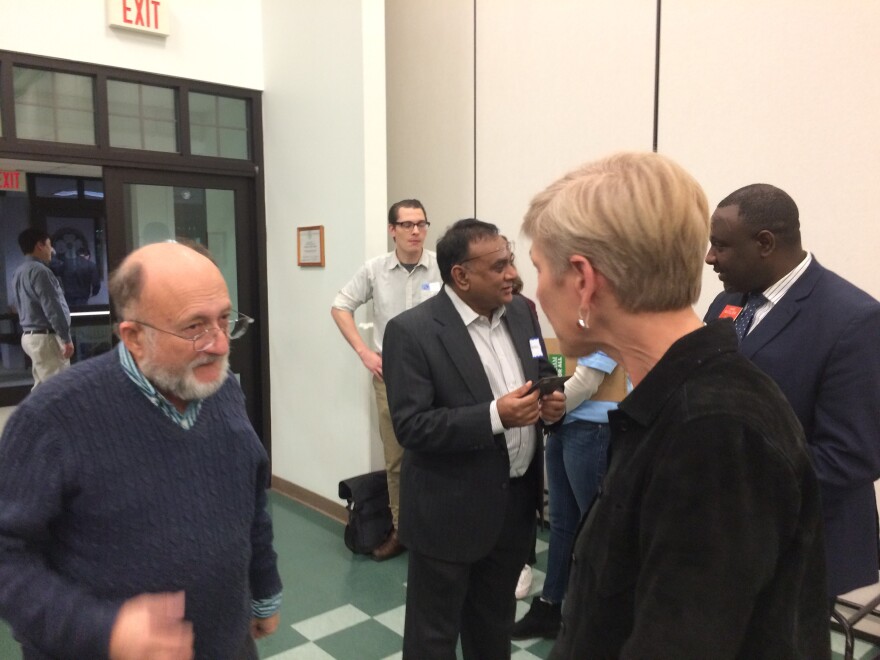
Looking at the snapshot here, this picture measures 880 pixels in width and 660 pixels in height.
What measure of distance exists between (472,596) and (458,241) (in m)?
1.14

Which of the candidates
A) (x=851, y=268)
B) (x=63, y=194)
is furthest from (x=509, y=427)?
(x=63, y=194)

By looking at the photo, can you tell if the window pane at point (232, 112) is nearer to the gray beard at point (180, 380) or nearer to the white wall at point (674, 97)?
the white wall at point (674, 97)

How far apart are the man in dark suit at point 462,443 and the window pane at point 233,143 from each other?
9.85ft

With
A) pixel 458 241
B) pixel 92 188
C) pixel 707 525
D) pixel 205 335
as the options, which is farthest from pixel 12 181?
pixel 707 525

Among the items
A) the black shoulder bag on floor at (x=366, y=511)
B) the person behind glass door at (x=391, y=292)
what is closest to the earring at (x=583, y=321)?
the person behind glass door at (x=391, y=292)

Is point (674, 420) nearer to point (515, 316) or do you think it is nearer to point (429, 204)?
point (515, 316)

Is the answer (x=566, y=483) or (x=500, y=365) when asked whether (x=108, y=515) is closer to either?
(x=500, y=365)

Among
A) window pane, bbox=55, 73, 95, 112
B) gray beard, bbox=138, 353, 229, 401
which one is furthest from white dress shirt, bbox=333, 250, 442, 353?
gray beard, bbox=138, 353, 229, 401

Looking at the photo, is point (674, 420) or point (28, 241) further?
point (28, 241)

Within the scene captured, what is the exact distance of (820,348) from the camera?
1.70 meters

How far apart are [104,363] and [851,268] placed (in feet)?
8.45

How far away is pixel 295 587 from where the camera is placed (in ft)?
10.6

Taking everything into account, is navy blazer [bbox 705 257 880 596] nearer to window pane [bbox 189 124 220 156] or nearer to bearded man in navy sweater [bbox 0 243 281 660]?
bearded man in navy sweater [bbox 0 243 281 660]

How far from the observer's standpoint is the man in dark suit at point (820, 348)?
1.65 meters
